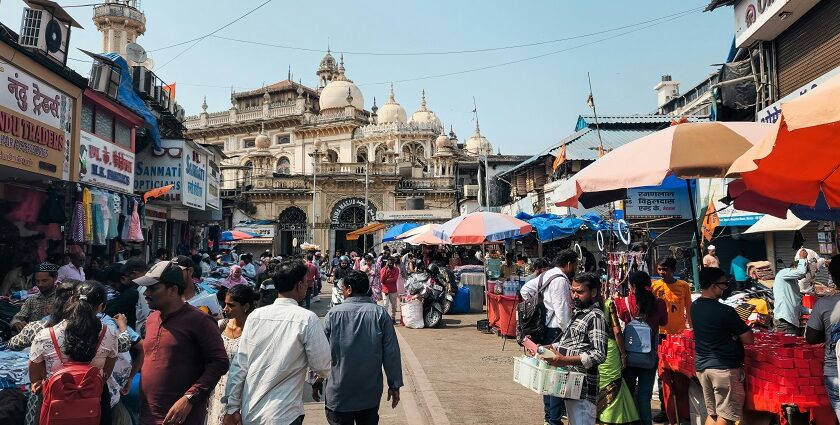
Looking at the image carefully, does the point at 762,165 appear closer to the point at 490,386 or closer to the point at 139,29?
the point at 490,386

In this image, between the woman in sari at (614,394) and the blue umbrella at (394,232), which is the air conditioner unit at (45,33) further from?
the blue umbrella at (394,232)

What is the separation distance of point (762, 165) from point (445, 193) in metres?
38.8

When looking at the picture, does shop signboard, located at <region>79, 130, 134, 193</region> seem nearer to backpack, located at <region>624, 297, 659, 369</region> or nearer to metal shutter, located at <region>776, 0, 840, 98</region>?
backpack, located at <region>624, 297, 659, 369</region>

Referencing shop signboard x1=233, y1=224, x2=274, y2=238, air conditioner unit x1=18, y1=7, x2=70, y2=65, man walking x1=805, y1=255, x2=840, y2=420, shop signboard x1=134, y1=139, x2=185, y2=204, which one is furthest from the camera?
shop signboard x1=233, y1=224, x2=274, y2=238

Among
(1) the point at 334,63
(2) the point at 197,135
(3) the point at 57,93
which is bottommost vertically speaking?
(3) the point at 57,93

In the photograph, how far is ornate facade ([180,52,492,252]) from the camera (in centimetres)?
4244

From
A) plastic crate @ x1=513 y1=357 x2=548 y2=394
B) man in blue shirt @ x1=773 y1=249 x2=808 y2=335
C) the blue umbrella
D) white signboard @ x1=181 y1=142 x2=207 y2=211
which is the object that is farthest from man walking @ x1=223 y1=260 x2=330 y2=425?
the blue umbrella

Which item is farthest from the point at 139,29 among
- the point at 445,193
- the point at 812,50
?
the point at 812,50

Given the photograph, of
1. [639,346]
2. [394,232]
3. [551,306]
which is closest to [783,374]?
[639,346]

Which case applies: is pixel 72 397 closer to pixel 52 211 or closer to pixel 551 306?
pixel 551 306

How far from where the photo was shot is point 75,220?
10.1m

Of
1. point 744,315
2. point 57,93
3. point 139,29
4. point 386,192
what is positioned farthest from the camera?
point 386,192

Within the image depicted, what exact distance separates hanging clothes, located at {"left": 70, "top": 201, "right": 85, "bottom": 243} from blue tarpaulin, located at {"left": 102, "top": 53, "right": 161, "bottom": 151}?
3.40 m

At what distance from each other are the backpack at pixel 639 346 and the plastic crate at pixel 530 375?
1.17 meters
